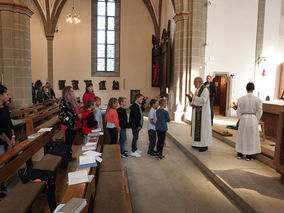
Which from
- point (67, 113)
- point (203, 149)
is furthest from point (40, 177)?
point (203, 149)

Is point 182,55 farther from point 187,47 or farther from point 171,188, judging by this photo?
point 171,188

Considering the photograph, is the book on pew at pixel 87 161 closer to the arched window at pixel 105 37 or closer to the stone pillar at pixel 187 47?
the stone pillar at pixel 187 47

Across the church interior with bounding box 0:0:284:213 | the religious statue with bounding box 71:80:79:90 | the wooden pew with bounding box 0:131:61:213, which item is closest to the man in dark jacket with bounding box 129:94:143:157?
the church interior with bounding box 0:0:284:213

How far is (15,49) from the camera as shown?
26.4ft

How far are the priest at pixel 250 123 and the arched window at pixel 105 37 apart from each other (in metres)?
11.5

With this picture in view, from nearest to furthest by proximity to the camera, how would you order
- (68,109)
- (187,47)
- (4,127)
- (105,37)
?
(4,127) → (68,109) → (187,47) → (105,37)

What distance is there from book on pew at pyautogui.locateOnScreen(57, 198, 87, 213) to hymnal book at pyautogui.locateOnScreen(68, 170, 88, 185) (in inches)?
16.1

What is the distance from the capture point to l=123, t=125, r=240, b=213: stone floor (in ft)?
10.2

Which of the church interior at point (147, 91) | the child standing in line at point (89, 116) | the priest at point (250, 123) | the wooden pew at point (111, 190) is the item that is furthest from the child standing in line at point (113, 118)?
the priest at point (250, 123)

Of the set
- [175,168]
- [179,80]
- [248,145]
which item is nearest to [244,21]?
[179,80]

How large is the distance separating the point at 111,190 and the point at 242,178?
7.74ft

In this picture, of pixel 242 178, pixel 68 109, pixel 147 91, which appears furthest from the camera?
pixel 147 91

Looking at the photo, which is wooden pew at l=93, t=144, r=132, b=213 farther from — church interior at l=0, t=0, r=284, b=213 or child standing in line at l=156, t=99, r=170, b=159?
child standing in line at l=156, t=99, r=170, b=159

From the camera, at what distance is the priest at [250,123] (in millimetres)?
4387
